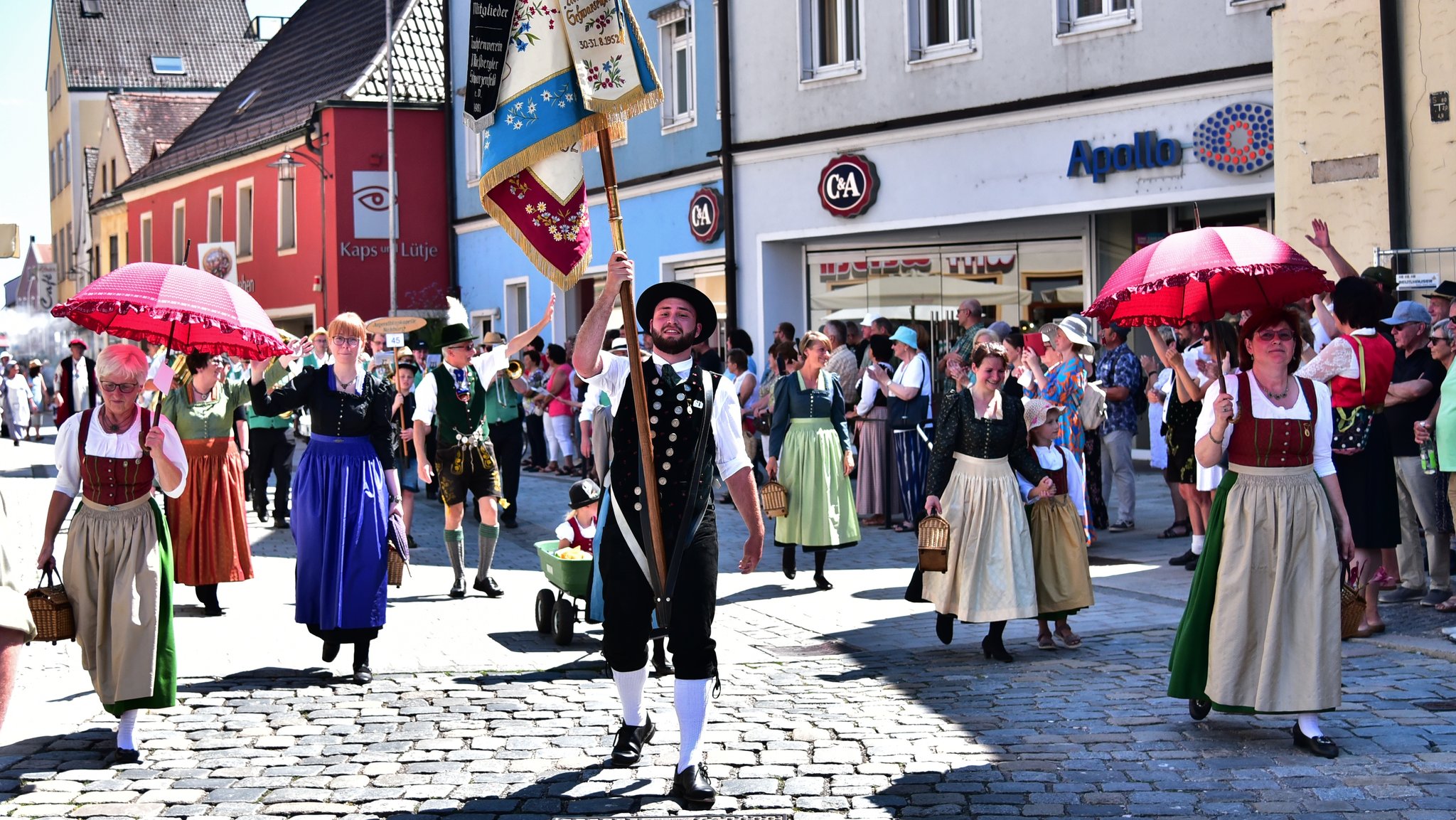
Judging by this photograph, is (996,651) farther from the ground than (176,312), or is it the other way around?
(176,312)

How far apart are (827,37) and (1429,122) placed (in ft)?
32.4

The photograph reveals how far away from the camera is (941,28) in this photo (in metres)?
19.3

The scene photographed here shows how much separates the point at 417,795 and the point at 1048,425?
4519 mm

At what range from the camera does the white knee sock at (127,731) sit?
6777 mm

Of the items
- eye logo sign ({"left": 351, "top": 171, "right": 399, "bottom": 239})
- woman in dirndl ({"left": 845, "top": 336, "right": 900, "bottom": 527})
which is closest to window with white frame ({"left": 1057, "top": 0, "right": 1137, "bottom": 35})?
woman in dirndl ({"left": 845, "top": 336, "right": 900, "bottom": 527})

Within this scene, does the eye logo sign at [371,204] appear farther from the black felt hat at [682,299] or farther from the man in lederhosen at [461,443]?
the black felt hat at [682,299]

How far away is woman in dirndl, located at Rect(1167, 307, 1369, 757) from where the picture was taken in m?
6.55

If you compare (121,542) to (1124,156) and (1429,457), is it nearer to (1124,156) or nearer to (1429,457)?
(1429,457)

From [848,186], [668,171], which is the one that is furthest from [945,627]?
[668,171]

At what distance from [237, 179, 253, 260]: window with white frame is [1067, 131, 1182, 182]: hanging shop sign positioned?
25582 mm

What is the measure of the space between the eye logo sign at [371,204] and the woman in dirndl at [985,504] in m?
26.0

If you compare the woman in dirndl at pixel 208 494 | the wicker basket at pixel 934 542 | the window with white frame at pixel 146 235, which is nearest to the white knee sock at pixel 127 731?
the woman in dirndl at pixel 208 494

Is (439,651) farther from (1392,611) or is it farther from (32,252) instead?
(32,252)

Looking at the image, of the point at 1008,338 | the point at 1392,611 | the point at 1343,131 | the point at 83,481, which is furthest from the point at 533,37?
the point at 1343,131
